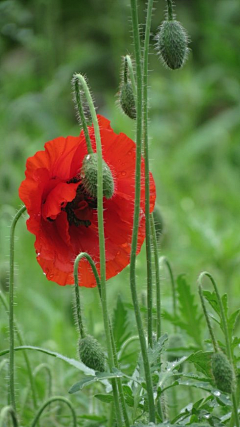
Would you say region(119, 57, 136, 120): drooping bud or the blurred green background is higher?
the blurred green background

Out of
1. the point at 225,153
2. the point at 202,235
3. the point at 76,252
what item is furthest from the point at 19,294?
the point at 225,153

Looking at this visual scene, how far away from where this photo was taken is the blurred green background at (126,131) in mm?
2879

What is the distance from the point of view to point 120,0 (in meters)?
4.99

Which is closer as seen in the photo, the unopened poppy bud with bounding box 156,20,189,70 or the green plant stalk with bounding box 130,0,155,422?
the green plant stalk with bounding box 130,0,155,422

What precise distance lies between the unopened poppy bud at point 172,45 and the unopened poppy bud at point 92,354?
50cm

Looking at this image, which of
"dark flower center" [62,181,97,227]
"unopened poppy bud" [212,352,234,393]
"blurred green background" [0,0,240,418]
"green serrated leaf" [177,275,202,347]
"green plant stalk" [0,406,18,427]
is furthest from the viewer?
"blurred green background" [0,0,240,418]

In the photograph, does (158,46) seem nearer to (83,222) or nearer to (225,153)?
(83,222)

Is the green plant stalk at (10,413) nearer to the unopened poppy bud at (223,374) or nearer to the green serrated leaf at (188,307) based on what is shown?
the unopened poppy bud at (223,374)

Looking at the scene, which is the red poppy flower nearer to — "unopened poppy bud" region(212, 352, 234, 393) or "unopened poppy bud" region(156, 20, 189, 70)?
"unopened poppy bud" region(156, 20, 189, 70)

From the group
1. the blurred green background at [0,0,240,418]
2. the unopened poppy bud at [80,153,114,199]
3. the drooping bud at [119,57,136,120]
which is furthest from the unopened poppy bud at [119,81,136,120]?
the blurred green background at [0,0,240,418]

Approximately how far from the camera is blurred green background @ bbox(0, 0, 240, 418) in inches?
113

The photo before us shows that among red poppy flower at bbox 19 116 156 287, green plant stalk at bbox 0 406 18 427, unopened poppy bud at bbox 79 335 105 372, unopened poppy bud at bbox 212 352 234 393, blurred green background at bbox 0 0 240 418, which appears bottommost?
green plant stalk at bbox 0 406 18 427

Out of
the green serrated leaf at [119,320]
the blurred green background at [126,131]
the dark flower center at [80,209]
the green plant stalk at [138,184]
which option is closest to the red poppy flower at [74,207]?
the dark flower center at [80,209]

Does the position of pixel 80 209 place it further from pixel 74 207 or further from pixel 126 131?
pixel 126 131
